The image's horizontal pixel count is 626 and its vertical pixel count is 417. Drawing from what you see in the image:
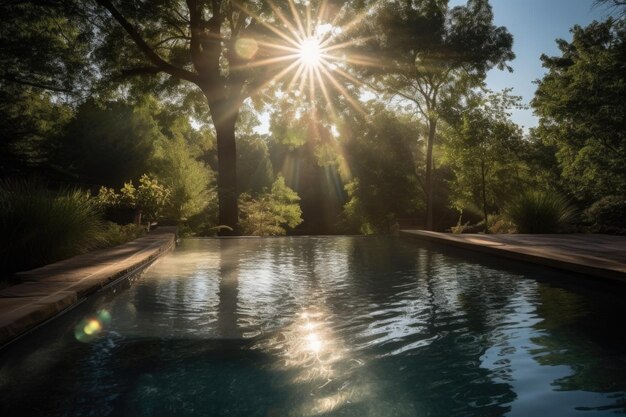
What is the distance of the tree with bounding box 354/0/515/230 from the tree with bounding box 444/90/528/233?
75.3 inches

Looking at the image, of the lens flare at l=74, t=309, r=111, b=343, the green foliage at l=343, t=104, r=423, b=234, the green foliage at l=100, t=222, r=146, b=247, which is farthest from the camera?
the green foliage at l=343, t=104, r=423, b=234

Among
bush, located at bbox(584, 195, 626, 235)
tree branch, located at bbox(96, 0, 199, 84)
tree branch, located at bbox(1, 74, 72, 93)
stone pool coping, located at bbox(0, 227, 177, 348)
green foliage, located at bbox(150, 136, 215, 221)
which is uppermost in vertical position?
tree branch, located at bbox(96, 0, 199, 84)

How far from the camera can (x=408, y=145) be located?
25.1 metres

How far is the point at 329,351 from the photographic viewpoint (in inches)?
132

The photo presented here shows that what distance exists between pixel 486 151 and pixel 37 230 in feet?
45.7

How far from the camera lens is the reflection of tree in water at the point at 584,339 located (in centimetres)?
278

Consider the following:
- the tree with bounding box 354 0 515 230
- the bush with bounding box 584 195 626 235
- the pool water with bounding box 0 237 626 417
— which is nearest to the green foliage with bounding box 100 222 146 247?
the pool water with bounding box 0 237 626 417

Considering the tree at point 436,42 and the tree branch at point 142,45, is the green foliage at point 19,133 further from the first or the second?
the tree at point 436,42

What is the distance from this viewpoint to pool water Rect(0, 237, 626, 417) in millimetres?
2514

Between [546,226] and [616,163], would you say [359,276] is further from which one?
[616,163]

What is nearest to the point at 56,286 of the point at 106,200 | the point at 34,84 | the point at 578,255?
the point at 578,255

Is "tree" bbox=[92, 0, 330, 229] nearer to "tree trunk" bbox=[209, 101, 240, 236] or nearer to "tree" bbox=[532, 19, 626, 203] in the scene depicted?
"tree trunk" bbox=[209, 101, 240, 236]

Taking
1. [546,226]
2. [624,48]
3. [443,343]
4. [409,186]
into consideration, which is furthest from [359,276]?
[409,186]

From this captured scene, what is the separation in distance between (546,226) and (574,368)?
10.7 metres
